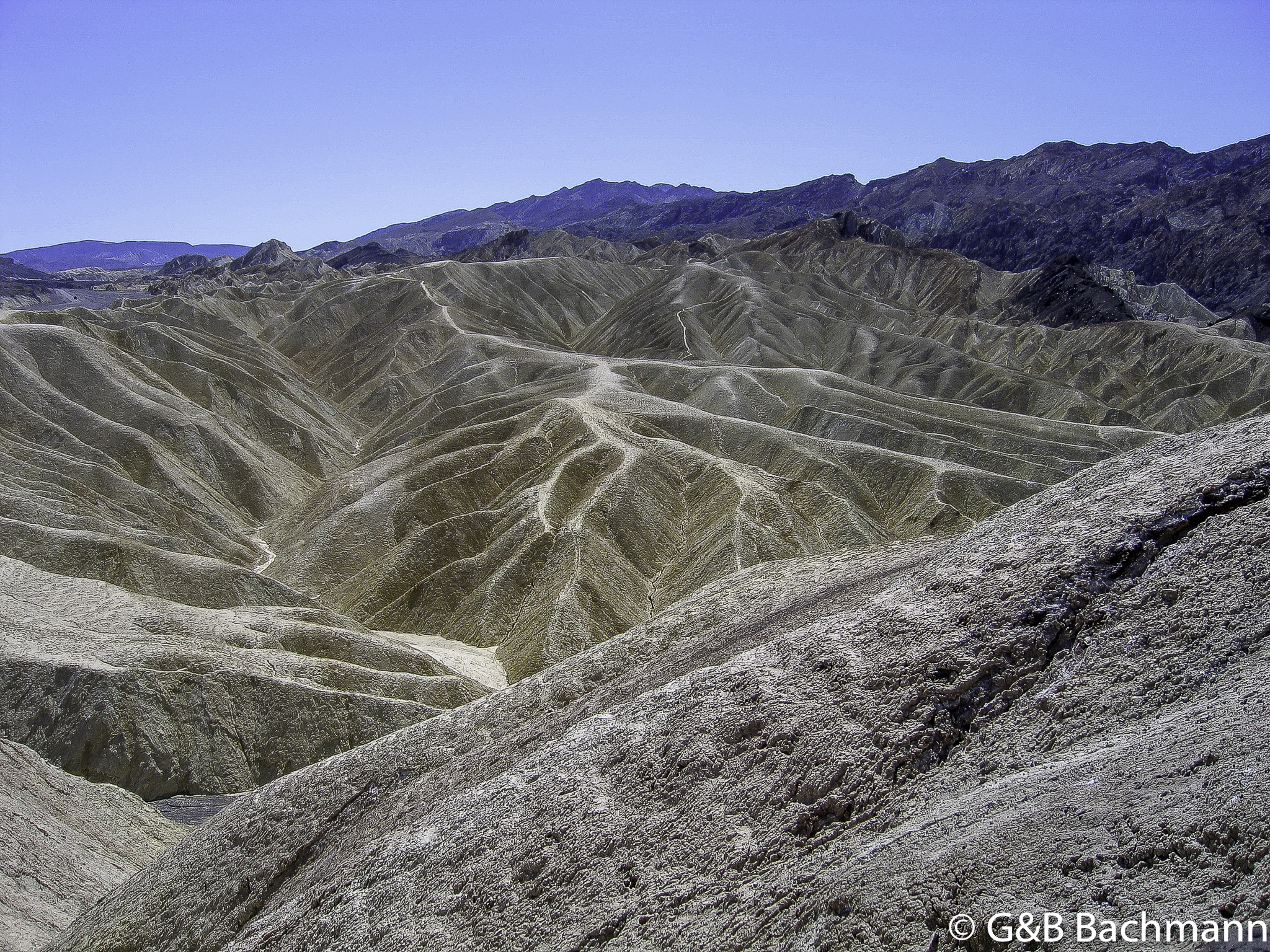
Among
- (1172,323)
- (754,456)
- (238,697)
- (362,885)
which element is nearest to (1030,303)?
(1172,323)

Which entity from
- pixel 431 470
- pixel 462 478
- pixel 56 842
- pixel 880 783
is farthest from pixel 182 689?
pixel 431 470

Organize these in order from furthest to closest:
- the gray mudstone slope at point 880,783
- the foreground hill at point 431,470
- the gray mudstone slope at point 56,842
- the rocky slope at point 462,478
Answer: the foreground hill at point 431,470 < the rocky slope at point 462,478 < the gray mudstone slope at point 56,842 < the gray mudstone slope at point 880,783

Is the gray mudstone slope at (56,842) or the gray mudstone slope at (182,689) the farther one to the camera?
the gray mudstone slope at (182,689)

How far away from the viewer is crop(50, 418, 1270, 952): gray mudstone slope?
7.06m

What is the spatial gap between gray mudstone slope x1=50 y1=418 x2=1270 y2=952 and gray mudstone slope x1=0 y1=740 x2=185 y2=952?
11.9 ft

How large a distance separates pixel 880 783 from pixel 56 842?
18.3 m

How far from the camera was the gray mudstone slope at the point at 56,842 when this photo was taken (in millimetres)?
16312

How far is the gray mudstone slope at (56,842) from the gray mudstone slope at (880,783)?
3.63m

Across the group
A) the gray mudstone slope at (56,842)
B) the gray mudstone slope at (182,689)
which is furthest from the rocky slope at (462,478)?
the gray mudstone slope at (56,842)

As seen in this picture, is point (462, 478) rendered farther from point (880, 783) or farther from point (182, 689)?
point (880, 783)

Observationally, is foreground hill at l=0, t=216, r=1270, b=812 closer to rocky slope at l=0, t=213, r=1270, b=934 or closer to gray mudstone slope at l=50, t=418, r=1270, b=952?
rocky slope at l=0, t=213, r=1270, b=934

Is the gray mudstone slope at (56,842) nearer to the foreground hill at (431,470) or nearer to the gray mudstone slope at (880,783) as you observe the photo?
the foreground hill at (431,470)

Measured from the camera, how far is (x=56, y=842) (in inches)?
731

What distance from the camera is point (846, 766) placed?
9219mm
